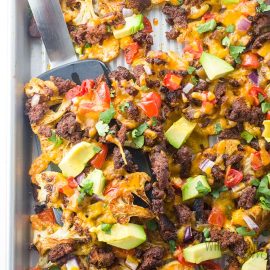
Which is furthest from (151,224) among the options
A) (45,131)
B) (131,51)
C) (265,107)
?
(131,51)

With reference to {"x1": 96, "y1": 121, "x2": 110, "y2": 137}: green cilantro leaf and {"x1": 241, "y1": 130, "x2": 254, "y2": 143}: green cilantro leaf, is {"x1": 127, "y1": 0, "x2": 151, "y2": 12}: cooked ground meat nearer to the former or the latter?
{"x1": 96, "y1": 121, "x2": 110, "y2": 137}: green cilantro leaf

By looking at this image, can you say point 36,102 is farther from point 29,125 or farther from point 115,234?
point 115,234

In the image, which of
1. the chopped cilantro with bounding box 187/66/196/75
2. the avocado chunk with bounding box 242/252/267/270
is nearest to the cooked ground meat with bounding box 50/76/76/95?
the chopped cilantro with bounding box 187/66/196/75

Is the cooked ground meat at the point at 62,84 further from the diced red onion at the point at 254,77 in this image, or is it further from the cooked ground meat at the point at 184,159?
the diced red onion at the point at 254,77

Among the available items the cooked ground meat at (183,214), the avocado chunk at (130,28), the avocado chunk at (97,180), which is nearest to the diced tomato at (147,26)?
the avocado chunk at (130,28)

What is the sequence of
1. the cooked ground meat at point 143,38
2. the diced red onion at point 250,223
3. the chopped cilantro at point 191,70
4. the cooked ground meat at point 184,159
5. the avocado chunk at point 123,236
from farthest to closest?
the cooked ground meat at point 143,38 → the chopped cilantro at point 191,70 → the cooked ground meat at point 184,159 → the diced red onion at point 250,223 → the avocado chunk at point 123,236

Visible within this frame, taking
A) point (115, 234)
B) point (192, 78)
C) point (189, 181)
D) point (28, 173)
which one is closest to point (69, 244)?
point (115, 234)
